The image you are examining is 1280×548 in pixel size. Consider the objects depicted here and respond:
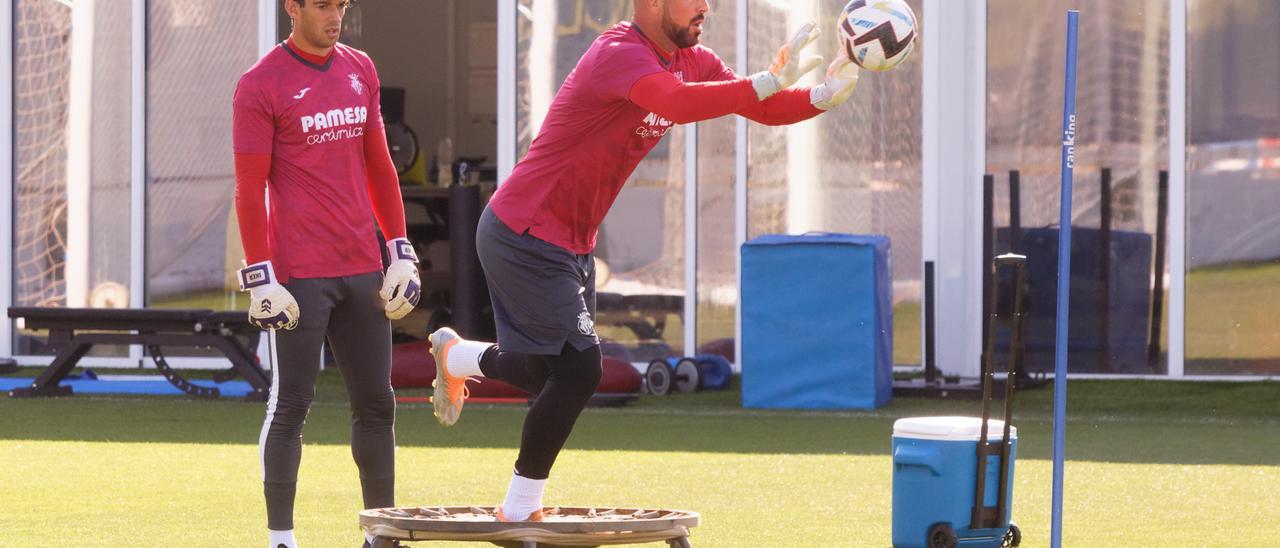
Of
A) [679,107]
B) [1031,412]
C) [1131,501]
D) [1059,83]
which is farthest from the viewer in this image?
[1059,83]

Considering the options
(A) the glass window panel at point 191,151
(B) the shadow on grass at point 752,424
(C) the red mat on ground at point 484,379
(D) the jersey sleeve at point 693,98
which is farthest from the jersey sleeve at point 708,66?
(A) the glass window panel at point 191,151

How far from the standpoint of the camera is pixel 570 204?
5.41m

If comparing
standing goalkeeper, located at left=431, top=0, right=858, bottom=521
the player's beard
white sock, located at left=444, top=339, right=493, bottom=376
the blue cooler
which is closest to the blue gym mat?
white sock, located at left=444, top=339, right=493, bottom=376

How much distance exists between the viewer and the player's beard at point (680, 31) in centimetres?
529

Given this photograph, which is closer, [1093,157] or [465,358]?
[465,358]

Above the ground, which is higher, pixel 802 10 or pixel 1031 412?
pixel 802 10

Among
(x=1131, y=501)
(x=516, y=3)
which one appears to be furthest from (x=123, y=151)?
(x=1131, y=501)

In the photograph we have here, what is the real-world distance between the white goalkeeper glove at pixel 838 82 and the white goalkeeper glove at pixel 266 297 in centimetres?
154

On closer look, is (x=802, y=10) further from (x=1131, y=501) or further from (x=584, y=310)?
(x=584, y=310)

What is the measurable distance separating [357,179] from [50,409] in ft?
22.4

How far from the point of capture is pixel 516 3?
44.8 ft

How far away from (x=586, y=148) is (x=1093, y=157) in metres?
7.90

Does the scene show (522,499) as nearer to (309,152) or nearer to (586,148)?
(586,148)

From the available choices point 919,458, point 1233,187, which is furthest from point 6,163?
point 919,458
